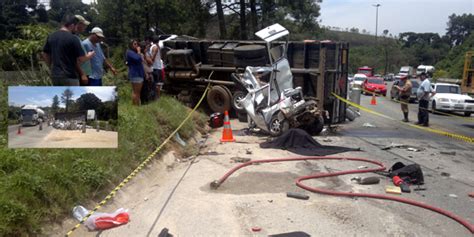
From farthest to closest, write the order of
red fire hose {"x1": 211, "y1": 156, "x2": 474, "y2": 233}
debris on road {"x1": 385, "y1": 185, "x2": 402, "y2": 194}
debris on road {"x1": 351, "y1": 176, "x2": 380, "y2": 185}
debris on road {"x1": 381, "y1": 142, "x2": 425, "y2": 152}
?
debris on road {"x1": 381, "y1": 142, "x2": 425, "y2": 152}
debris on road {"x1": 351, "y1": 176, "x2": 380, "y2": 185}
debris on road {"x1": 385, "y1": 185, "x2": 402, "y2": 194}
red fire hose {"x1": 211, "y1": 156, "x2": 474, "y2": 233}

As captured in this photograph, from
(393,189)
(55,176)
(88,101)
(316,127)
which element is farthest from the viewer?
(316,127)

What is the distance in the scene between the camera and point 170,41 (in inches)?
648

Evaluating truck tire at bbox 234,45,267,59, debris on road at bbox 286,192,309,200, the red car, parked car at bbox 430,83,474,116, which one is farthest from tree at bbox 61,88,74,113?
the red car

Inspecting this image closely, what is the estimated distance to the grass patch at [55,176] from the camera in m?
4.66

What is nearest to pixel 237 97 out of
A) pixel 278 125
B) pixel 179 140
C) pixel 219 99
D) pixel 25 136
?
pixel 219 99

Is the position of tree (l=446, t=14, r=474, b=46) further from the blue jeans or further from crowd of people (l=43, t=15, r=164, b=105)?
crowd of people (l=43, t=15, r=164, b=105)

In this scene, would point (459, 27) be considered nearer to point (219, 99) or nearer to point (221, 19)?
point (221, 19)

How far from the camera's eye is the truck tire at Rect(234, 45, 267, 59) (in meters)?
14.6

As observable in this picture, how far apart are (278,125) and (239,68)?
386 centimetres

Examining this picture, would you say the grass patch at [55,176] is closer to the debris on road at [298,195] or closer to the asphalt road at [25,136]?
the asphalt road at [25,136]

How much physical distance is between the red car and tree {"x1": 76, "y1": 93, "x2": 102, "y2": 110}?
34084 mm

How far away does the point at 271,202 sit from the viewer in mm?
6496

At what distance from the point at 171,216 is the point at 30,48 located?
9000mm

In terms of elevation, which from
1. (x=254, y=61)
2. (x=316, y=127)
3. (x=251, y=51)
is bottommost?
(x=316, y=127)
